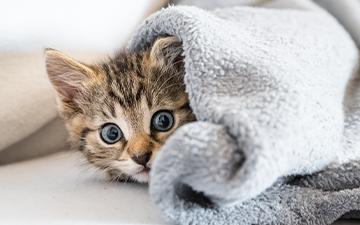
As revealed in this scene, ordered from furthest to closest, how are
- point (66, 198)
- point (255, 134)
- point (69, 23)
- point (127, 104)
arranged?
point (69, 23) < point (127, 104) < point (66, 198) < point (255, 134)

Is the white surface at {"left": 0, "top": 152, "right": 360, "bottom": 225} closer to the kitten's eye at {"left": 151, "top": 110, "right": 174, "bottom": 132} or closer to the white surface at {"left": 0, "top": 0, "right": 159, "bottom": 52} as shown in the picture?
the kitten's eye at {"left": 151, "top": 110, "right": 174, "bottom": 132}

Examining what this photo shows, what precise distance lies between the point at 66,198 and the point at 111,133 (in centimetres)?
18

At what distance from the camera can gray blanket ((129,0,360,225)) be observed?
26.4 inches

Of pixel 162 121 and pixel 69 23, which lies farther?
pixel 69 23

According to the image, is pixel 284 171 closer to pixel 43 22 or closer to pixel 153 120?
pixel 153 120

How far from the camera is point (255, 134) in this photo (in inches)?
26.4

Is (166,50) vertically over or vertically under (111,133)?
over

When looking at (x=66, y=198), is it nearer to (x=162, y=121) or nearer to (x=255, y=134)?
(x=162, y=121)

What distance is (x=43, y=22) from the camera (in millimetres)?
1210

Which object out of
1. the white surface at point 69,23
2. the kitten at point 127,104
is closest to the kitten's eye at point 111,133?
the kitten at point 127,104

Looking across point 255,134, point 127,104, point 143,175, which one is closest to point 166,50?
point 127,104

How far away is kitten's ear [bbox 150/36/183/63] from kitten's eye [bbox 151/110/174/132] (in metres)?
0.10

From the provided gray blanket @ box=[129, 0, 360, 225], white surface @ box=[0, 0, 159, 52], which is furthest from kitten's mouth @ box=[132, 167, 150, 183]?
white surface @ box=[0, 0, 159, 52]

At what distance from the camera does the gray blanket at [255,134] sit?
67 centimetres
